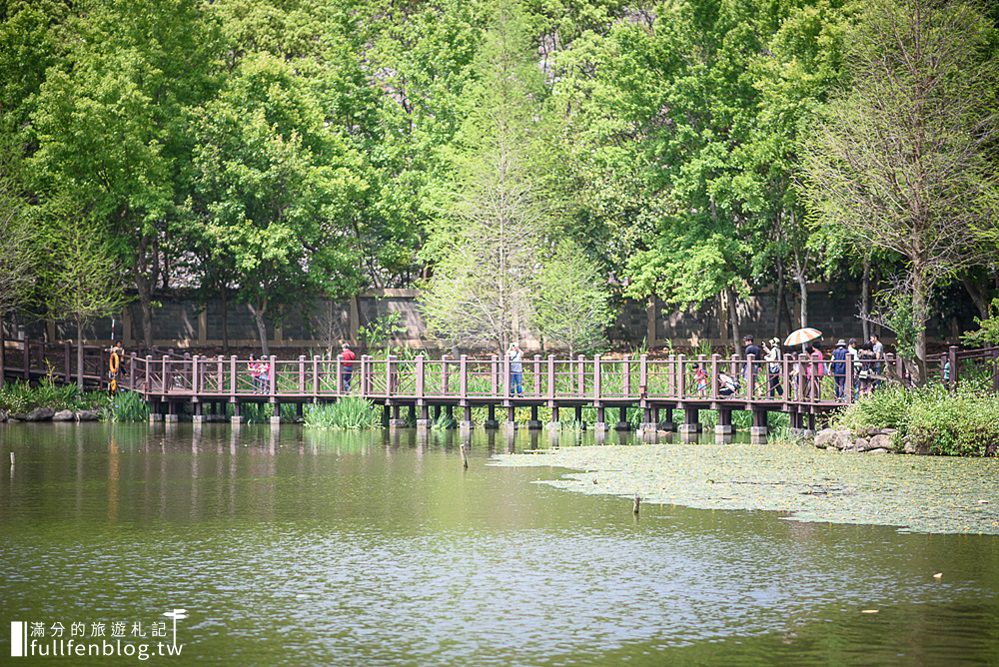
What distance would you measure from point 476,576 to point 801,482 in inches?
411

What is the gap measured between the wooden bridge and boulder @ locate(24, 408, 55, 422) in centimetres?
295

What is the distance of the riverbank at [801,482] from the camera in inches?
803

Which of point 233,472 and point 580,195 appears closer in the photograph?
point 233,472

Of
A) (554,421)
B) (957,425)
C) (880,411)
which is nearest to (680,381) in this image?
(554,421)

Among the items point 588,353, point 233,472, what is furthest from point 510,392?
point 233,472

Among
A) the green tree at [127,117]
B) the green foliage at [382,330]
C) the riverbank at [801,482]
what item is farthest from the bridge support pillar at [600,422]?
the green tree at [127,117]

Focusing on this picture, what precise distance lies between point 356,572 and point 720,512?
6.92 meters

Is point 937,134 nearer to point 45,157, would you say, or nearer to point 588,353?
point 588,353

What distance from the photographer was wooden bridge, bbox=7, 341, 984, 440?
36.7 m

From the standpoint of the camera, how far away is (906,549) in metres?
17.3

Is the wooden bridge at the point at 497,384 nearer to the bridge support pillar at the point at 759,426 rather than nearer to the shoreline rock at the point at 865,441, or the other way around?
the bridge support pillar at the point at 759,426

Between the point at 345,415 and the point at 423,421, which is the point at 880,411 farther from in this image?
the point at 345,415

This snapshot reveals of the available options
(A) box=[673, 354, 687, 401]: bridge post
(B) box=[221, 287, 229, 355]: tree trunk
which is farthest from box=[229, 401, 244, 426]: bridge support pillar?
(A) box=[673, 354, 687, 401]: bridge post

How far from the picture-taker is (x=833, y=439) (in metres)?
32.0
